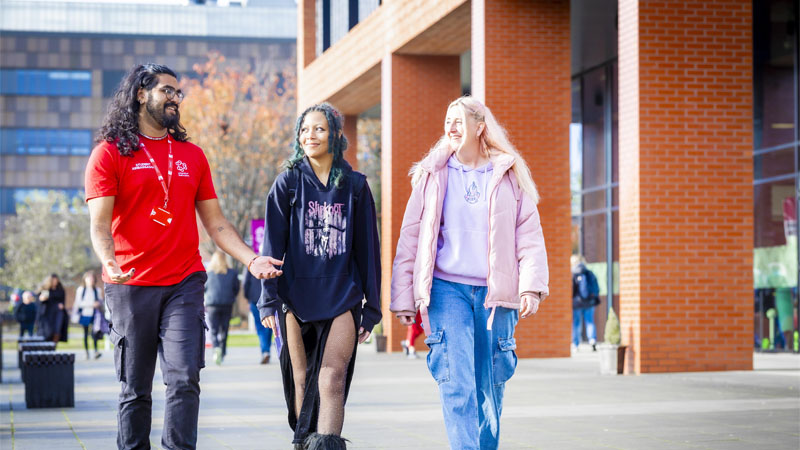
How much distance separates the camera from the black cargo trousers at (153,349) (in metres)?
5.60

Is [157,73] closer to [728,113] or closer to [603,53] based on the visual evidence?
[728,113]

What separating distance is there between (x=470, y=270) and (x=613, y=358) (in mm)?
9155

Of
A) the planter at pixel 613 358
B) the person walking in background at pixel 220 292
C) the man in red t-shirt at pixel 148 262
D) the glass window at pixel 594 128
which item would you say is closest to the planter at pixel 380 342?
the person walking in background at pixel 220 292

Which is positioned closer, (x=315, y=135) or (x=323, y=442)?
(x=323, y=442)

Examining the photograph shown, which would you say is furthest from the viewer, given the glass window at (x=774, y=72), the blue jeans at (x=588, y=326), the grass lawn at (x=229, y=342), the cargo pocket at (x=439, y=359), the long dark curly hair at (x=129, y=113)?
the grass lawn at (x=229, y=342)

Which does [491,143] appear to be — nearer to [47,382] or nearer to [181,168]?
[181,168]

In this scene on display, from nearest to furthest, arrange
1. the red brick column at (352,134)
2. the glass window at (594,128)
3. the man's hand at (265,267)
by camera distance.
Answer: the man's hand at (265,267)
the glass window at (594,128)
the red brick column at (352,134)

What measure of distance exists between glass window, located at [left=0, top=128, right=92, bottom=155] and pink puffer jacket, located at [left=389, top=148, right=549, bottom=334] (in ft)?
311

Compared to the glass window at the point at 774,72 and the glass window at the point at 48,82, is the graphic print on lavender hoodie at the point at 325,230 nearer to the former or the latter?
the glass window at the point at 774,72

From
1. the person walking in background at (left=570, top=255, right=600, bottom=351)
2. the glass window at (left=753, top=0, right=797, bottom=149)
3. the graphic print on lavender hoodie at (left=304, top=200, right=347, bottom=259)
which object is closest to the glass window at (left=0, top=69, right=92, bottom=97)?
the person walking in background at (left=570, top=255, right=600, bottom=351)

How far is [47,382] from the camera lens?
11938mm

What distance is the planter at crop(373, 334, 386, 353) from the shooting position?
2339cm

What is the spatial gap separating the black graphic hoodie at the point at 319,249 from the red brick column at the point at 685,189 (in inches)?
343

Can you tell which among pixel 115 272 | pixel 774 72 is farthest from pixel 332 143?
pixel 774 72
